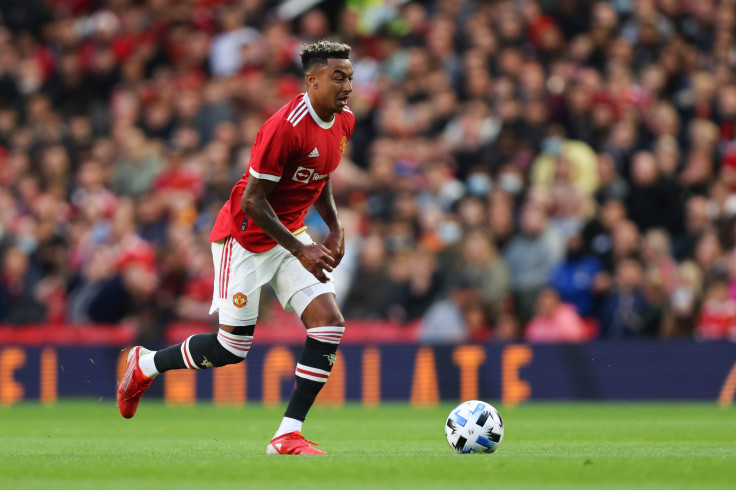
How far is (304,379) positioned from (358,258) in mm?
8011

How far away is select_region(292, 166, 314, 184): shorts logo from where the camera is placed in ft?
27.5

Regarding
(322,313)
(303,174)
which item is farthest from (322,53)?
(322,313)

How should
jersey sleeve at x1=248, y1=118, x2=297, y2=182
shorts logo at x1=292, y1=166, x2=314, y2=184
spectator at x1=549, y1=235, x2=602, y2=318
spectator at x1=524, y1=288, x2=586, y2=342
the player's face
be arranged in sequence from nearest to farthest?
jersey sleeve at x1=248, y1=118, x2=297, y2=182 < the player's face < shorts logo at x1=292, y1=166, x2=314, y2=184 < spectator at x1=524, y1=288, x2=586, y2=342 < spectator at x1=549, y1=235, x2=602, y2=318

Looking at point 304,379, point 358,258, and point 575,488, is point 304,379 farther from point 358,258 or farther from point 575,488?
point 358,258

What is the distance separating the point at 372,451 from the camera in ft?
27.8

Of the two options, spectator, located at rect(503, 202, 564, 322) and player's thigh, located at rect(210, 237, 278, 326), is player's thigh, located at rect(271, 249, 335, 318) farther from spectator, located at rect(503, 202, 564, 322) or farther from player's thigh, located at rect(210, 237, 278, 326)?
spectator, located at rect(503, 202, 564, 322)

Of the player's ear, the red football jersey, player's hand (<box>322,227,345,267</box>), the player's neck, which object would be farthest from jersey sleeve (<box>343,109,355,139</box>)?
player's hand (<box>322,227,345,267</box>)

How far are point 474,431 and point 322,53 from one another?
2549mm

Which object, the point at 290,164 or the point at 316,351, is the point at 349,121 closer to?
the point at 290,164

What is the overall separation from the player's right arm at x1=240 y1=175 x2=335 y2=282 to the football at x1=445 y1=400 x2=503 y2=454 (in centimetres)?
126

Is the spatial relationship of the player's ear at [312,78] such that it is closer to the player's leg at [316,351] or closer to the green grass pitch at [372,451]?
the player's leg at [316,351]

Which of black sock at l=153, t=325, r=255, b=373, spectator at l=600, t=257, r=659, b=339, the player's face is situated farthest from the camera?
spectator at l=600, t=257, r=659, b=339

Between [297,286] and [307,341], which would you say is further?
[297,286]

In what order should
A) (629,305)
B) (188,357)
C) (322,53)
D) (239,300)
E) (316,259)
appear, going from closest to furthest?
(316,259) → (322,53) → (239,300) → (188,357) → (629,305)
